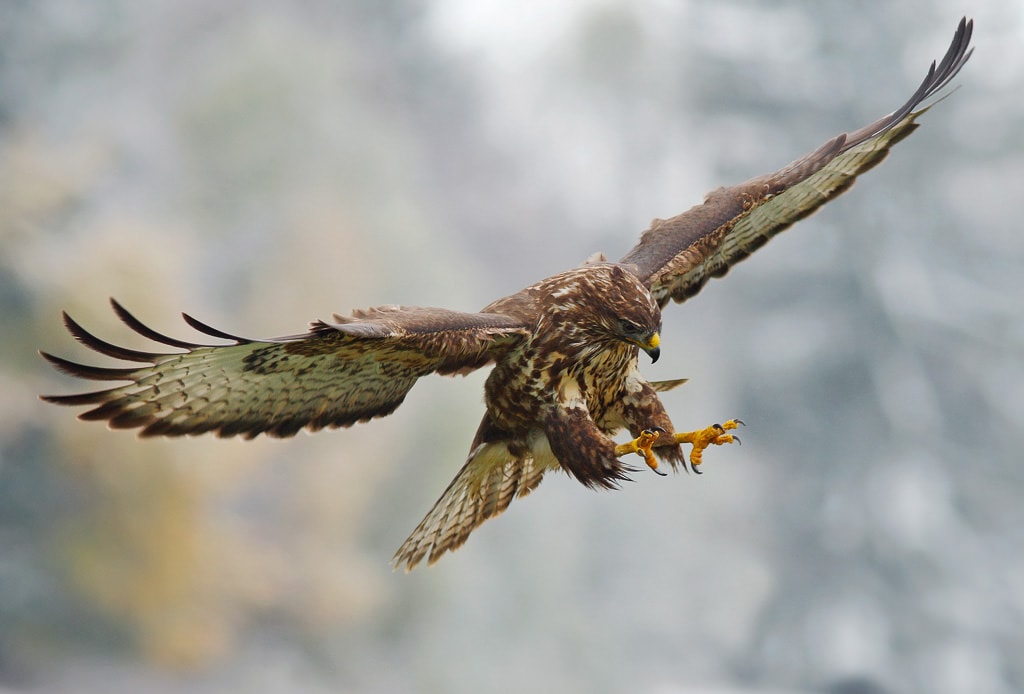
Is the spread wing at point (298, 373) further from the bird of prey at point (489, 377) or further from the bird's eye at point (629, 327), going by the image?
the bird's eye at point (629, 327)

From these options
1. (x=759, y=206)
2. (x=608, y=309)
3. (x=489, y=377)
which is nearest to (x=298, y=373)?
(x=489, y=377)

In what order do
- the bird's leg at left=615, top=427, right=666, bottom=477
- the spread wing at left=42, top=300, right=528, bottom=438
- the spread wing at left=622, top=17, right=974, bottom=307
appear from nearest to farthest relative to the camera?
1. the spread wing at left=42, top=300, right=528, bottom=438
2. the bird's leg at left=615, top=427, right=666, bottom=477
3. the spread wing at left=622, top=17, right=974, bottom=307

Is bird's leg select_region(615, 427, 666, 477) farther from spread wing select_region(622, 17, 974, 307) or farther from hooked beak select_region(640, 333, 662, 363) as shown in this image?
spread wing select_region(622, 17, 974, 307)

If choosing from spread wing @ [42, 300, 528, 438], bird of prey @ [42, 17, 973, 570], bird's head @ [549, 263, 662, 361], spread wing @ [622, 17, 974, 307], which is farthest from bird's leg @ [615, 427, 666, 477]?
spread wing @ [622, 17, 974, 307]

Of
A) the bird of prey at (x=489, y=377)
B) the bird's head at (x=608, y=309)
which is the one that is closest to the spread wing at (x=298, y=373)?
the bird of prey at (x=489, y=377)

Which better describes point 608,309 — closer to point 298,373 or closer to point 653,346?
point 653,346

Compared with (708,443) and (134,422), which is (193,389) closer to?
(134,422)

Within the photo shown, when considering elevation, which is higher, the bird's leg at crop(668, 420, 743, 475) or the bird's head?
the bird's head
